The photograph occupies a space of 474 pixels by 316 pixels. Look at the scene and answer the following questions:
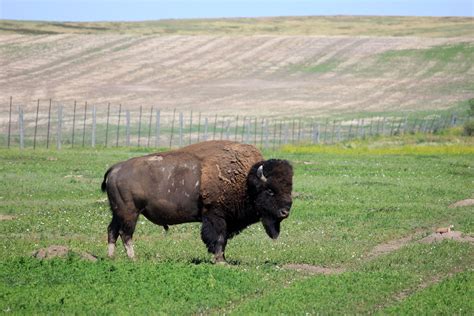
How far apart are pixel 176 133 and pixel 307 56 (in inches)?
1889

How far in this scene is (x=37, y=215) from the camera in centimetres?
2473

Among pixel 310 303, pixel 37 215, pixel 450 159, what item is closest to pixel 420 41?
pixel 450 159

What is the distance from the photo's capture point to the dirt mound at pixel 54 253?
17.6 metres

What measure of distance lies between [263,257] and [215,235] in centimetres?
125

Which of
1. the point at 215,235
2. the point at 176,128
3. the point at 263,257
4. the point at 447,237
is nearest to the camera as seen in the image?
the point at 215,235

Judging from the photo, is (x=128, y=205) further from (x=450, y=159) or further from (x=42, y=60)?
(x=42, y=60)

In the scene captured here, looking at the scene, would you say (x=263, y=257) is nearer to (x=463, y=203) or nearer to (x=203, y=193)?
(x=203, y=193)

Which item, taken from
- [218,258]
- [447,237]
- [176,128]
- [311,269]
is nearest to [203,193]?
[218,258]

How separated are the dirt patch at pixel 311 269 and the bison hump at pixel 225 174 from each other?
4.85 feet

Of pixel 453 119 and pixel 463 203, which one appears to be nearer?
pixel 463 203

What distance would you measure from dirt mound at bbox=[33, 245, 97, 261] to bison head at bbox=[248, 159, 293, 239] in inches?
117

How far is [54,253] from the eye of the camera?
17703mm

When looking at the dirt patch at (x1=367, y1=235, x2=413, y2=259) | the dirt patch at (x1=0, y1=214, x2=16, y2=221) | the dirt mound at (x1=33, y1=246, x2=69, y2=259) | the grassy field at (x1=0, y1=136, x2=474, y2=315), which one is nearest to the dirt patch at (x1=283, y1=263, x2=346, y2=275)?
the grassy field at (x1=0, y1=136, x2=474, y2=315)

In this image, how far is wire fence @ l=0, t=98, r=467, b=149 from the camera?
60031mm
